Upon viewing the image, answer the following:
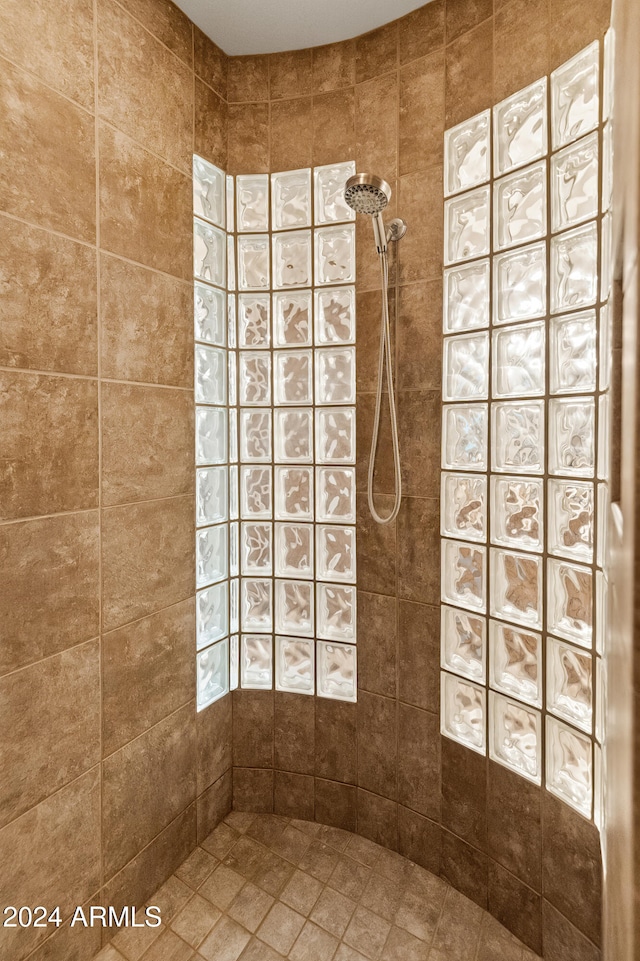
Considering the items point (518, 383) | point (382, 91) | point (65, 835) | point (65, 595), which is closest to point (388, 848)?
point (65, 835)

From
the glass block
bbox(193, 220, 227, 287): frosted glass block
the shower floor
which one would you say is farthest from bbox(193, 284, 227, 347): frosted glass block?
the shower floor

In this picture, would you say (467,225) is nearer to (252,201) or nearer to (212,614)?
(252,201)

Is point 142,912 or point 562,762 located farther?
point 142,912

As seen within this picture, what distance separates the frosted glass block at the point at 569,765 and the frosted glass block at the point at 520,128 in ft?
4.67

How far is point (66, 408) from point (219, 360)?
1.94 ft

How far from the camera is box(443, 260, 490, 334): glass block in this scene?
1.34m

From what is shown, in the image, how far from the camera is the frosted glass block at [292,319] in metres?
1.63

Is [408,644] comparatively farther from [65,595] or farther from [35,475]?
[35,475]

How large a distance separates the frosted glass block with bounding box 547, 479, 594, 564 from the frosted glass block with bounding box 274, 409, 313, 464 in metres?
0.76

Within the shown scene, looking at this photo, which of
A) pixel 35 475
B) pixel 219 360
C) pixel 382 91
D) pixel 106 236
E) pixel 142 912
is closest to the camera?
pixel 35 475

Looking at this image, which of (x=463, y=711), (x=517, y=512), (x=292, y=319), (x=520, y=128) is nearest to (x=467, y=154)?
(x=520, y=128)

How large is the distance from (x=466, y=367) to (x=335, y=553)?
720 millimetres

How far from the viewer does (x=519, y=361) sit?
4.20 ft

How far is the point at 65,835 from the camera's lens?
1.19 m
